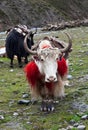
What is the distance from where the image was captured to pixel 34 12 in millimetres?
65312

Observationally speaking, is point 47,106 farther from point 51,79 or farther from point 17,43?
point 17,43

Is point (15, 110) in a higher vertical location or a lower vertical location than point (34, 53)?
lower

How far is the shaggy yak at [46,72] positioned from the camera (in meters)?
8.38

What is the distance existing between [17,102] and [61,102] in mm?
985

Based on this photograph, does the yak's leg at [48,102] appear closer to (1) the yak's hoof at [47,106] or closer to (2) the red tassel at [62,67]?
(1) the yak's hoof at [47,106]

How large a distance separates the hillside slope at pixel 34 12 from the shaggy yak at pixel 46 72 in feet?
148

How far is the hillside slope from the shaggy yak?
4507 cm

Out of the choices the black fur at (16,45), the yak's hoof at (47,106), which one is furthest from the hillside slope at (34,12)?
the yak's hoof at (47,106)

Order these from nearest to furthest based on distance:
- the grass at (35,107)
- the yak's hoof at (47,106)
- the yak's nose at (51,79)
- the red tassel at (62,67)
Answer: the grass at (35,107)
the yak's nose at (51,79)
the yak's hoof at (47,106)
the red tassel at (62,67)

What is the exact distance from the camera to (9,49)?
16.1m

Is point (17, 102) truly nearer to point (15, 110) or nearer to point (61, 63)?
point (15, 110)

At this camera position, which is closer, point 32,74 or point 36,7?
point 32,74

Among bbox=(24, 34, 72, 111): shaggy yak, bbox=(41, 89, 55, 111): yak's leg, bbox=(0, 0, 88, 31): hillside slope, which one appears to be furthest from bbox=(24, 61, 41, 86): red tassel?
bbox=(0, 0, 88, 31): hillside slope

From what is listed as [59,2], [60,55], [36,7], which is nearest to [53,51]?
[60,55]
